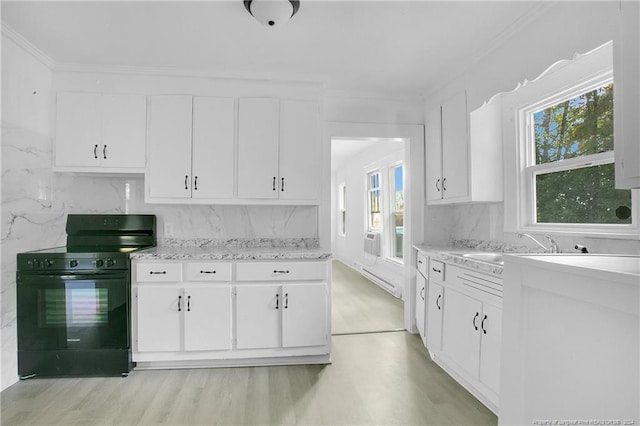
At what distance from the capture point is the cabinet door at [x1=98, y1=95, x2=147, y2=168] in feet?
9.61

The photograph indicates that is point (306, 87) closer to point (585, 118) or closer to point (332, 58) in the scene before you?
point (332, 58)

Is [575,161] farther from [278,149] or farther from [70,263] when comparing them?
[70,263]

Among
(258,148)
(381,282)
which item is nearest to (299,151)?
(258,148)

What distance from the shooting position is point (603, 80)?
205 cm

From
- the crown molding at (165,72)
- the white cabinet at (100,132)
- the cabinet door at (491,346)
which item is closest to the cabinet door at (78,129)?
the white cabinet at (100,132)

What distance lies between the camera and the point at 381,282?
569cm

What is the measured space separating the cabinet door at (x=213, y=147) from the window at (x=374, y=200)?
12.2ft

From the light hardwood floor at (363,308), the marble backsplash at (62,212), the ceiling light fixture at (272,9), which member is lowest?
the light hardwood floor at (363,308)

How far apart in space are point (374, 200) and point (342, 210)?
2.41 meters

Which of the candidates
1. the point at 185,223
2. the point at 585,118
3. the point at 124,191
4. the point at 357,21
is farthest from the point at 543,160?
the point at 124,191

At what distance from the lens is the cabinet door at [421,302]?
10.0 ft

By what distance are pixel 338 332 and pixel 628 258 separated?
2.87 m

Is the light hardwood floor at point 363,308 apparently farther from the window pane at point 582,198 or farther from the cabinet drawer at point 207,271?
the window pane at point 582,198

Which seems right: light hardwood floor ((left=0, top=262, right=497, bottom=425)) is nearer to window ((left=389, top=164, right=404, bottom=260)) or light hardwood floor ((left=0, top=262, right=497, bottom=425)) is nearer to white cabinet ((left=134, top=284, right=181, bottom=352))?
white cabinet ((left=134, top=284, right=181, bottom=352))
